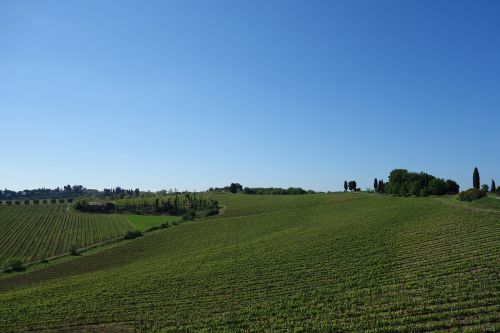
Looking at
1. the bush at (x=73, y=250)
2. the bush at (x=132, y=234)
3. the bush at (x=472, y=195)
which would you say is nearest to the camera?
the bush at (x=472, y=195)

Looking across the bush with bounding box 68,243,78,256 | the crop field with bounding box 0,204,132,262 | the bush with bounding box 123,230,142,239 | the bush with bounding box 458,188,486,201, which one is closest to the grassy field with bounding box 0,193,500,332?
the bush with bounding box 458,188,486,201

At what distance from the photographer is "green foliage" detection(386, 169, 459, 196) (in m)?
94.2

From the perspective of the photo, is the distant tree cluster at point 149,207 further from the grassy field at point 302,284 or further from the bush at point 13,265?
the grassy field at point 302,284

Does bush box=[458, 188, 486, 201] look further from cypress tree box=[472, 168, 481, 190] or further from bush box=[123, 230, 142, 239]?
bush box=[123, 230, 142, 239]

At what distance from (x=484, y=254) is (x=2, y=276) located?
207 feet

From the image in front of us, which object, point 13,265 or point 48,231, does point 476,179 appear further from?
point 48,231

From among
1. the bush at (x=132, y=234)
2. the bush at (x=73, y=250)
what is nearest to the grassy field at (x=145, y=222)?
the bush at (x=132, y=234)

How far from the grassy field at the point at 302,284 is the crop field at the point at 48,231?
57.4 feet

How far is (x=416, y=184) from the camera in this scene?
10088 centimetres

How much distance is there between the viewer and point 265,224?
273 feet

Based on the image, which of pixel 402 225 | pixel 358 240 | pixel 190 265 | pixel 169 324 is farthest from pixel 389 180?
pixel 169 324

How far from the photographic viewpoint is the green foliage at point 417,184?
94.2 meters

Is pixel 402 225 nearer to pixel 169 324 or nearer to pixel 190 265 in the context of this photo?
pixel 190 265

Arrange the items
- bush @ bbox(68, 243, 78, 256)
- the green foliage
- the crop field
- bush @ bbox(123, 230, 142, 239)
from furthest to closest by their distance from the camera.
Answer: the green foliage → bush @ bbox(123, 230, 142, 239) → the crop field → bush @ bbox(68, 243, 78, 256)
